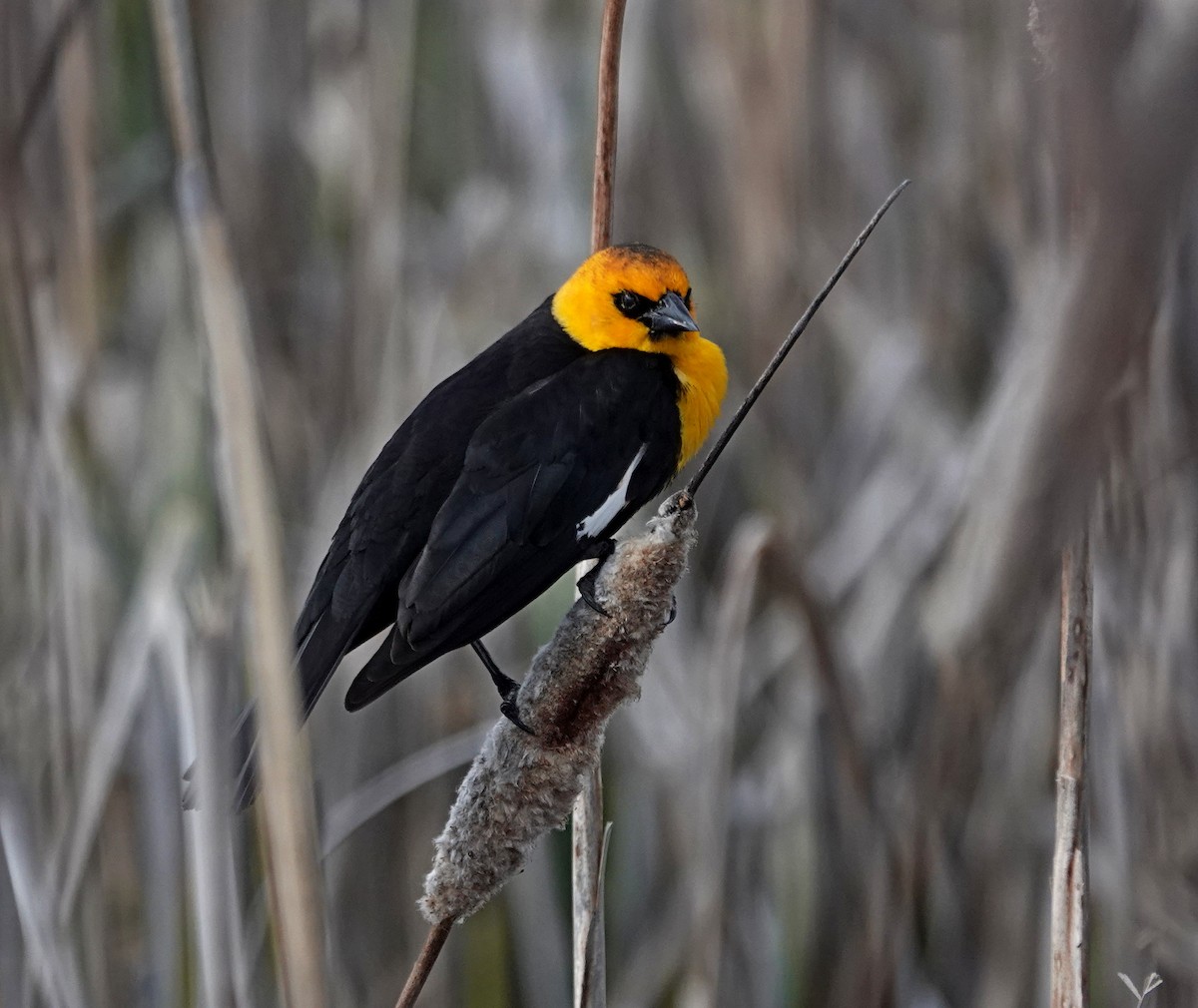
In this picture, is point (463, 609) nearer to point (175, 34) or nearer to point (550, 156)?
point (175, 34)

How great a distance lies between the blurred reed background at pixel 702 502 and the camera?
62.0 inches

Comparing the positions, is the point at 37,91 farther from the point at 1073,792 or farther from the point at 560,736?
the point at 1073,792

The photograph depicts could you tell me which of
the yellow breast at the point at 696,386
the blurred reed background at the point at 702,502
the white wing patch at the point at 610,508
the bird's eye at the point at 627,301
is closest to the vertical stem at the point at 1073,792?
the blurred reed background at the point at 702,502

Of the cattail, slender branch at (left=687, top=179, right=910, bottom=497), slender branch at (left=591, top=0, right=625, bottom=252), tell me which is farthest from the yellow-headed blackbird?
slender branch at (left=687, top=179, right=910, bottom=497)

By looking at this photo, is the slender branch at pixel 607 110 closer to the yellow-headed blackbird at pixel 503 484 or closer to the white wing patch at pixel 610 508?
the yellow-headed blackbird at pixel 503 484

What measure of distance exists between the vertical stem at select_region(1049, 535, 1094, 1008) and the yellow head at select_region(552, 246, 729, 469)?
734mm

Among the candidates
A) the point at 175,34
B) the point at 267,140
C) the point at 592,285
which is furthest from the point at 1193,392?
the point at 267,140

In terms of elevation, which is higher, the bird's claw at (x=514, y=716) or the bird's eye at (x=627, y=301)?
the bird's eye at (x=627, y=301)

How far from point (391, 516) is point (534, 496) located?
0.56ft

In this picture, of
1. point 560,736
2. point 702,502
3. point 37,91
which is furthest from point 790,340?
point 702,502

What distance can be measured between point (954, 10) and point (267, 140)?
1.44m

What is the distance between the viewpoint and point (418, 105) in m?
2.78

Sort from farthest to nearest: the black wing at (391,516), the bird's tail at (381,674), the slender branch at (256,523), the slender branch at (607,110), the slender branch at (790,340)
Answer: the black wing at (391,516) → the bird's tail at (381,674) → the slender branch at (607,110) → the slender branch at (790,340) → the slender branch at (256,523)

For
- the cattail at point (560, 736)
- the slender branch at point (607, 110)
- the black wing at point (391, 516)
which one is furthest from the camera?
the black wing at point (391, 516)
